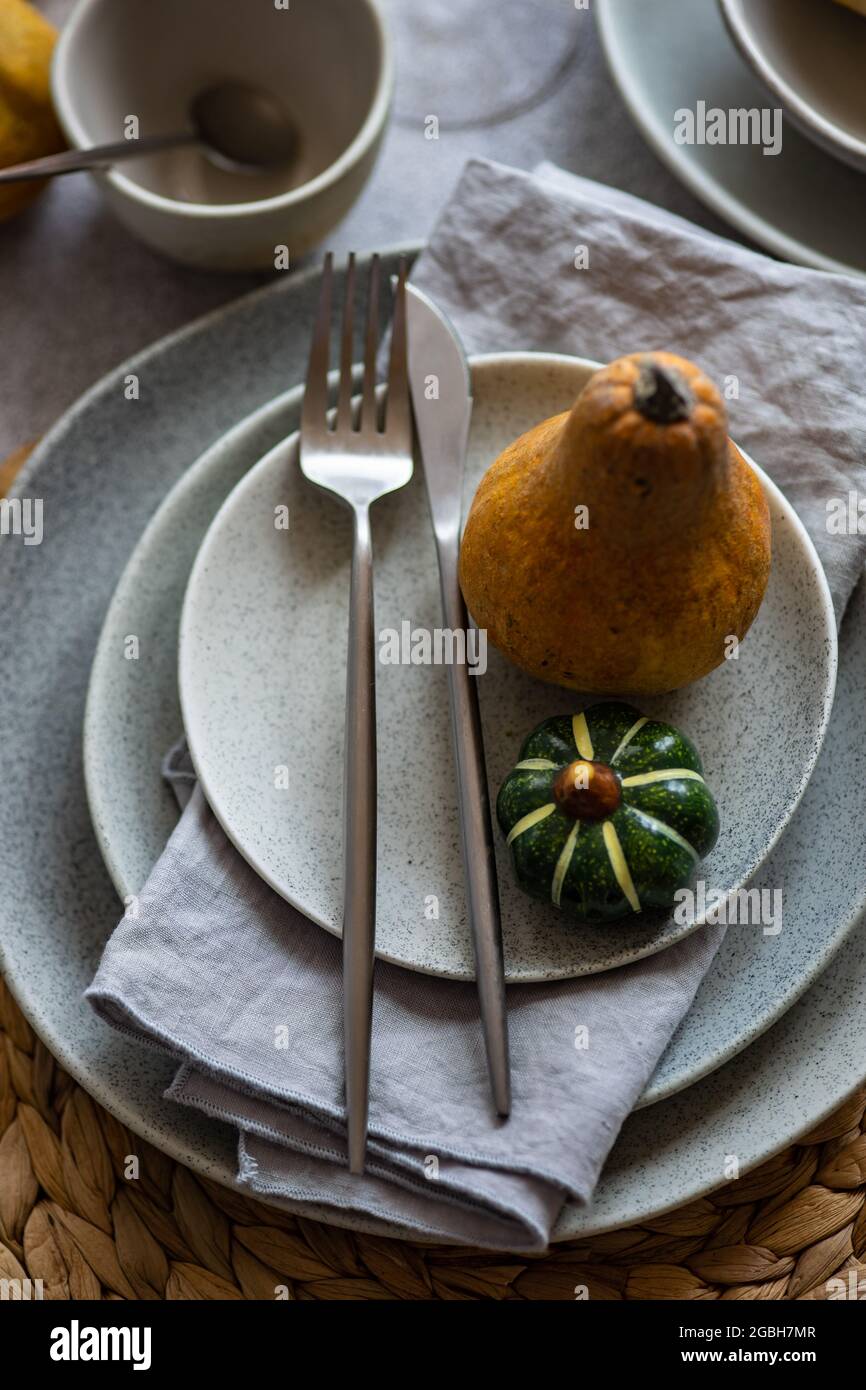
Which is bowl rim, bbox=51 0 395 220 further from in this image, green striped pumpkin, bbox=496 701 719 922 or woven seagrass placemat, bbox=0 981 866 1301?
woven seagrass placemat, bbox=0 981 866 1301

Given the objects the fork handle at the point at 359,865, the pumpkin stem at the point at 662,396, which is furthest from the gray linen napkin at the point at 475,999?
the pumpkin stem at the point at 662,396

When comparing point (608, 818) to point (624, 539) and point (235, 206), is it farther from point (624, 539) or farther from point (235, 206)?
point (235, 206)

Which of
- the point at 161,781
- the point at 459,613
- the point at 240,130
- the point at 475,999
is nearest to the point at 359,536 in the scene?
the point at 459,613

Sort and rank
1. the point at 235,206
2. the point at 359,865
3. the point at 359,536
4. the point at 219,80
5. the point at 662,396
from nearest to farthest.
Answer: the point at 662,396, the point at 359,865, the point at 359,536, the point at 235,206, the point at 219,80

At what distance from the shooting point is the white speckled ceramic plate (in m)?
0.84

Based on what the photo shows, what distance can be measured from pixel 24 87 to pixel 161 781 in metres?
0.62

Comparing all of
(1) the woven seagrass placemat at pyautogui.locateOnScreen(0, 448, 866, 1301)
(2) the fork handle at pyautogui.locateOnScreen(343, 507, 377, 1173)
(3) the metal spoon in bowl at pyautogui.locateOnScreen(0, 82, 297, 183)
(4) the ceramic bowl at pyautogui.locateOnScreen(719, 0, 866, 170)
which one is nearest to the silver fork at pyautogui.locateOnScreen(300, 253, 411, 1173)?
(2) the fork handle at pyautogui.locateOnScreen(343, 507, 377, 1173)

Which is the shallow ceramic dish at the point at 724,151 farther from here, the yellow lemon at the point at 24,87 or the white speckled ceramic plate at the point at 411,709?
the yellow lemon at the point at 24,87

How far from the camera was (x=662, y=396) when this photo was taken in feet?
2.27

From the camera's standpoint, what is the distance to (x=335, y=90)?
1135mm

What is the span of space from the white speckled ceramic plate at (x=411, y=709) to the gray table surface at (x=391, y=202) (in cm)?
29

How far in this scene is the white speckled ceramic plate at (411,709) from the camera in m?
0.84

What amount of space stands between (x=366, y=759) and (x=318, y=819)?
71 millimetres

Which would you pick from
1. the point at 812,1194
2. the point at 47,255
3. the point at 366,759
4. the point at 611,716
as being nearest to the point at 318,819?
the point at 366,759
